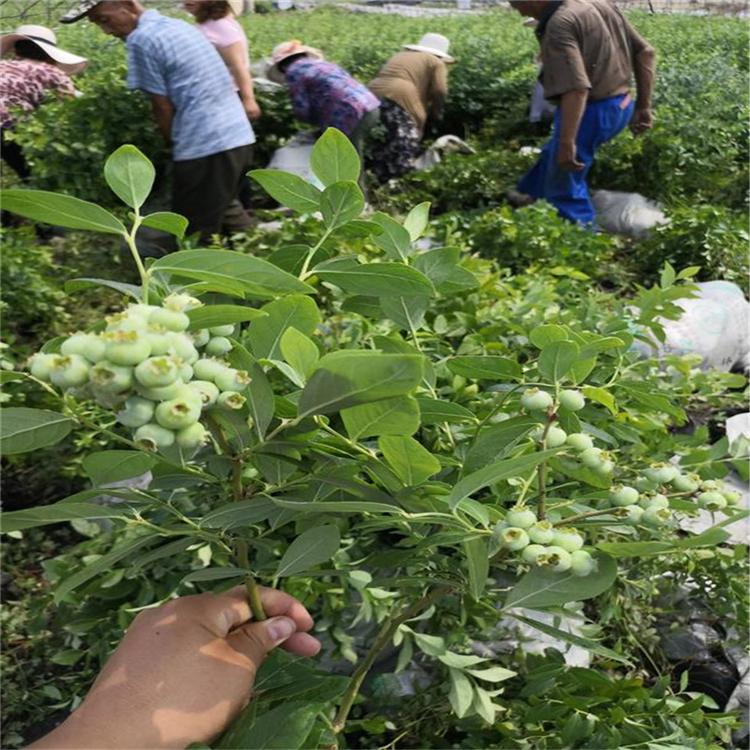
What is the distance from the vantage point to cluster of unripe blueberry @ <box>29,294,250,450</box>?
0.37 meters

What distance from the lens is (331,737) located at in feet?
2.50

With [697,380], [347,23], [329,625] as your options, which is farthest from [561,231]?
[347,23]

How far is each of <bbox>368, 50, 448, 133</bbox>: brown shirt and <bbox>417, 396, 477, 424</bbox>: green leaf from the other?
4.00 metres

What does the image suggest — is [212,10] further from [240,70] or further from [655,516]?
[655,516]

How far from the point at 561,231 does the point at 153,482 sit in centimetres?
261

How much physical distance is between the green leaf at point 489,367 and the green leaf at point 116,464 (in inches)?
9.7

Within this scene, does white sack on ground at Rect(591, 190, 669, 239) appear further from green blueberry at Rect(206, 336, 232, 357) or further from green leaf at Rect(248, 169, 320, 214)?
green blueberry at Rect(206, 336, 232, 357)

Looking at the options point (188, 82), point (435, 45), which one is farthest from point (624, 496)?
point (435, 45)

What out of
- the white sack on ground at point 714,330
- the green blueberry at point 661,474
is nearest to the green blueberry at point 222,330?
the green blueberry at point 661,474

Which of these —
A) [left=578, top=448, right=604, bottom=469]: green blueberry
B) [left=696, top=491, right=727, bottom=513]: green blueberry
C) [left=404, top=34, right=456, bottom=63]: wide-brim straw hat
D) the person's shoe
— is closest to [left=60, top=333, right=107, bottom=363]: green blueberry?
[left=578, top=448, right=604, bottom=469]: green blueberry

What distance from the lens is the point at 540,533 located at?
48cm

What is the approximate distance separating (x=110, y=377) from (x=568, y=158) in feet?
11.1

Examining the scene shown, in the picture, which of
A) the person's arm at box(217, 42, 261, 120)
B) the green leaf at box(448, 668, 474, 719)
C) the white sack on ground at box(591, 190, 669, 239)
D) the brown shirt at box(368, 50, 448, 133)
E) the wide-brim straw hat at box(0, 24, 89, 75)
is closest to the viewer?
the green leaf at box(448, 668, 474, 719)

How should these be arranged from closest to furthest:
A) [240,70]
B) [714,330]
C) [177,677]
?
[177,677]
[714,330]
[240,70]
